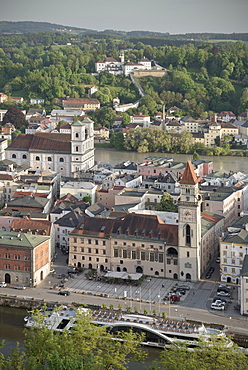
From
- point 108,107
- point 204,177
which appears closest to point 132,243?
point 204,177

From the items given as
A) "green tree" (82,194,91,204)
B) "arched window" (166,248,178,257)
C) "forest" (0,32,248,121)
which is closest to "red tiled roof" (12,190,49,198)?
"green tree" (82,194,91,204)

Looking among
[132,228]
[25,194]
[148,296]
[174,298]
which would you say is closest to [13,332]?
[148,296]

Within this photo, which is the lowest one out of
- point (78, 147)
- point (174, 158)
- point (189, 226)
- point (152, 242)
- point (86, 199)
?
point (174, 158)

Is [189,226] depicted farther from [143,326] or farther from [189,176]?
[143,326]

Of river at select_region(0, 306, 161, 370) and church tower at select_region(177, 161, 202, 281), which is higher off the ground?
church tower at select_region(177, 161, 202, 281)

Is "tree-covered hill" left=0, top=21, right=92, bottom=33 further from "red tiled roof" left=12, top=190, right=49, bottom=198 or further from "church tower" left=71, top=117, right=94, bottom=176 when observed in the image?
"red tiled roof" left=12, top=190, right=49, bottom=198

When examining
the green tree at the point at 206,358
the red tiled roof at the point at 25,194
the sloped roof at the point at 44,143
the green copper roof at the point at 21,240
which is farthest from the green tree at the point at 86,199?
the green tree at the point at 206,358
